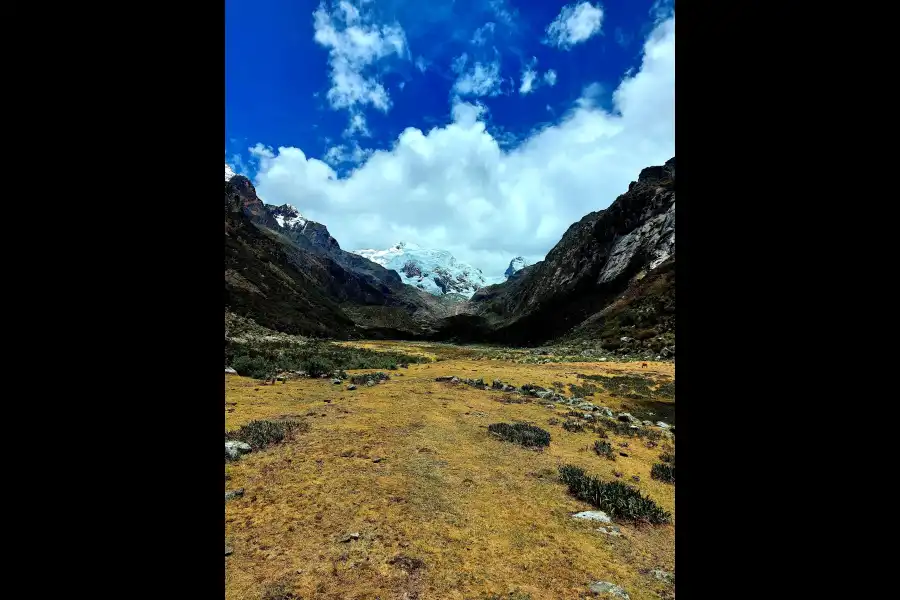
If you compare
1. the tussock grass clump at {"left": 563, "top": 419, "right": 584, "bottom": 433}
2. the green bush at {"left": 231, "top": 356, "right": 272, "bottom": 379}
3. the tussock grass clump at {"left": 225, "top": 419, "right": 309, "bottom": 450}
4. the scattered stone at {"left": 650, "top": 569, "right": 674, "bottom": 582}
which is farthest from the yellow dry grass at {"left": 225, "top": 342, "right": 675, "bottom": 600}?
the green bush at {"left": 231, "top": 356, "right": 272, "bottom": 379}

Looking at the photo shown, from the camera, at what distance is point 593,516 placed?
22.0 feet

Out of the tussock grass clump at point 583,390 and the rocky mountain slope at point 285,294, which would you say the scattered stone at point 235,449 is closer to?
the tussock grass clump at point 583,390

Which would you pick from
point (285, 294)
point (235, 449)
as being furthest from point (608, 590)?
point (285, 294)

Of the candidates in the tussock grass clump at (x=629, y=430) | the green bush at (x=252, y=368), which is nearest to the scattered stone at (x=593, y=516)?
the tussock grass clump at (x=629, y=430)

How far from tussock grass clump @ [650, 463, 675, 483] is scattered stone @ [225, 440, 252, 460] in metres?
9.72

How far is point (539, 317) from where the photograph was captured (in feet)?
335

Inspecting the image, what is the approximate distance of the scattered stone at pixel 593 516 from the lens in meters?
6.64

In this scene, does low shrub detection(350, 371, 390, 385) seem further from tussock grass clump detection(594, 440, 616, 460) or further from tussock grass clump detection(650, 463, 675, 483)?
tussock grass clump detection(650, 463, 675, 483)

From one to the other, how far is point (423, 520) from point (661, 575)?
11.7ft

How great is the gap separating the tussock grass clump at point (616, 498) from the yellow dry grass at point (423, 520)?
29 cm
